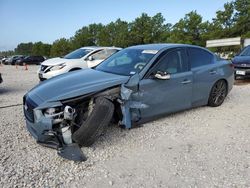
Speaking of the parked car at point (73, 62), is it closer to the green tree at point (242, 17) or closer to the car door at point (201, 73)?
the car door at point (201, 73)

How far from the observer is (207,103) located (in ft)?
20.0

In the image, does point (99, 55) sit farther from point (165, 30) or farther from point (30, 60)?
point (165, 30)

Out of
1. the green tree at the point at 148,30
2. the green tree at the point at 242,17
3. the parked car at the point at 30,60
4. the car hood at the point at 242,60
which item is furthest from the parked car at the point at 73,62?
the green tree at the point at 148,30

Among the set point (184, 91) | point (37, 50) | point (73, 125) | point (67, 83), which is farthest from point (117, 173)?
point (37, 50)

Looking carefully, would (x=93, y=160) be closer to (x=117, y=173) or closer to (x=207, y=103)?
(x=117, y=173)

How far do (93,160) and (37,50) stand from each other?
81.1m

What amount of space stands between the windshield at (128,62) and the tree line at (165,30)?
25766 millimetres

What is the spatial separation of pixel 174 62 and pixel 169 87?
23.0 inches

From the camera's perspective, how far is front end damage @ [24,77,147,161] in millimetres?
3729

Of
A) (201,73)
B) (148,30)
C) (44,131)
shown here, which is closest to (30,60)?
(148,30)

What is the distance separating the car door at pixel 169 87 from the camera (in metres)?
4.62

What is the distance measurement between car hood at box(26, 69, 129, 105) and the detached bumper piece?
20.9 inches

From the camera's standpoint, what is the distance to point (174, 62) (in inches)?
206

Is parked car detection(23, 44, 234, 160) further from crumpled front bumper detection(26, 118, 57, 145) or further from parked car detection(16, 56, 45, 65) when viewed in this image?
parked car detection(16, 56, 45, 65)
